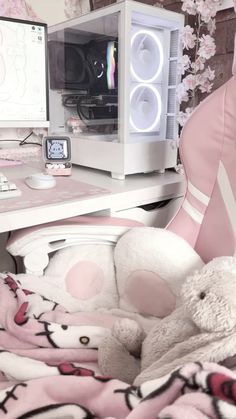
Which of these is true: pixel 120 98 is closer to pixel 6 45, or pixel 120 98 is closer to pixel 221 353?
pixel 6 45

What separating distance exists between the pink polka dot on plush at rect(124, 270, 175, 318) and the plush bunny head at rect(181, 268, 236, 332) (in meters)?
0.21

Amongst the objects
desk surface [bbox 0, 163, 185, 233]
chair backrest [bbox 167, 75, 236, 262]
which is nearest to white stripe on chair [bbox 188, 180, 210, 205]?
chair backrest [bbox 167, 75, 236, 262]

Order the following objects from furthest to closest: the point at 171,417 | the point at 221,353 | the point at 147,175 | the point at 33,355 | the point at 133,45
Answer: the point at 147,175
the point at 133,45
the point at 33,355
the point at 221,353
the point at 171,417

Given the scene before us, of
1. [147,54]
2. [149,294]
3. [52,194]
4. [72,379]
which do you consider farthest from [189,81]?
[72,379]

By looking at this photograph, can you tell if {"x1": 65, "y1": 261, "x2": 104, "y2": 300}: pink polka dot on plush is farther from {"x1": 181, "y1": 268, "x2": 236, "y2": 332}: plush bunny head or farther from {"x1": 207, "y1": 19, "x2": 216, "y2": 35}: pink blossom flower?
{"x1": 207, "y1": 19, "x2": 216, "y2": 35}: pink blossom flower

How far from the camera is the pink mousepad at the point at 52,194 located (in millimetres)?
875

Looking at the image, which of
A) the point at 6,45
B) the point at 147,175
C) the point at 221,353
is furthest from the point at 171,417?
the point at 6,45

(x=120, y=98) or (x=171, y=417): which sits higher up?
(x=120, y=98)

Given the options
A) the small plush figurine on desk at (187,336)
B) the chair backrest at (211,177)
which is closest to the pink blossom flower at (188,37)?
the chair backrest at (211,177)

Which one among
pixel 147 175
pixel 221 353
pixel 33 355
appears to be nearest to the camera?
pixel 221 353

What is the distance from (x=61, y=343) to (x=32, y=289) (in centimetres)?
21

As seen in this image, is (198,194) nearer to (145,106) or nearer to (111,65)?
(145,106)

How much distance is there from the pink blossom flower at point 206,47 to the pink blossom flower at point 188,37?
0.03 metres

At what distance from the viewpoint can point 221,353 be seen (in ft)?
1.81
